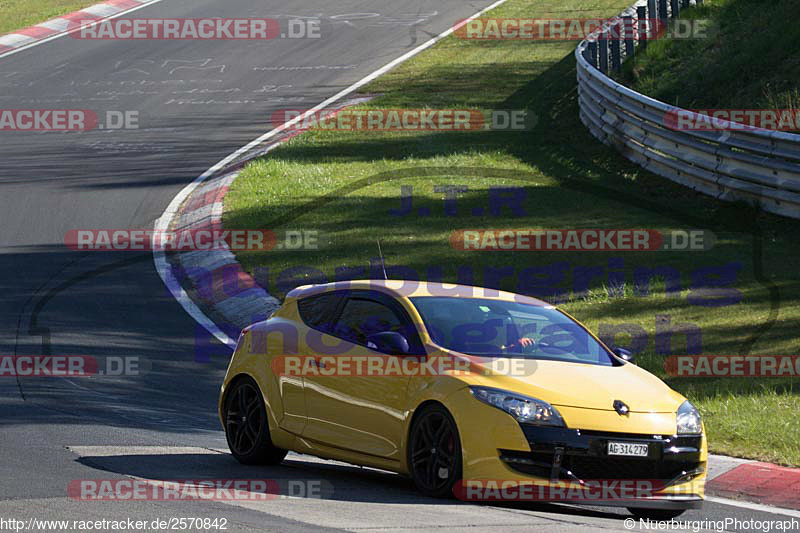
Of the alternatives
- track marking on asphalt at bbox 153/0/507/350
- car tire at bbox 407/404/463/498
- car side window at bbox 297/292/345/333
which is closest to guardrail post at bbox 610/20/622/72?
track marking on asphalt at bbox 153/0/507/350

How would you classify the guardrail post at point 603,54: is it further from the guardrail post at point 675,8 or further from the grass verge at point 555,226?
the guardrail post at point 675,8

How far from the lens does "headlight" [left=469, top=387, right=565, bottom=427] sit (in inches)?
319

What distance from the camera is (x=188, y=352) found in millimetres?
14352

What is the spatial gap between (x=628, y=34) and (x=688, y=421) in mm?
20260

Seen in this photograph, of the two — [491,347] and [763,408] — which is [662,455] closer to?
[491,347]

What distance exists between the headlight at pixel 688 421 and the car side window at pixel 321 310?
8.84ft

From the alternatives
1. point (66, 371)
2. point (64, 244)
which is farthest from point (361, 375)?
point (64, 244)

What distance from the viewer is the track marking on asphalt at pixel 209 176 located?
52.1 ft

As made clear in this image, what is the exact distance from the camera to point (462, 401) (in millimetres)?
8234

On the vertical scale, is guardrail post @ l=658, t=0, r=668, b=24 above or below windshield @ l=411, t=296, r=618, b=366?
above

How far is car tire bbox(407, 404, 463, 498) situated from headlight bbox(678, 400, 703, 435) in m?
1.51

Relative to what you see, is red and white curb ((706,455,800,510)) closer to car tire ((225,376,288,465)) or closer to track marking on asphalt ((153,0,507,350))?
car tire ((225,376,288,465))

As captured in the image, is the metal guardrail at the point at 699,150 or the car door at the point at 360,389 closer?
the car door at the point at 360,389

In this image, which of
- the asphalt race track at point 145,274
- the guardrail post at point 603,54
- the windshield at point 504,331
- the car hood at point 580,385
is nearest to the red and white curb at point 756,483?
the asphalt race track at point 145,274
